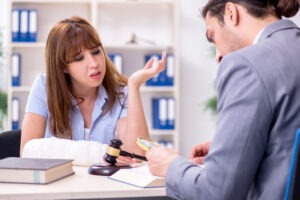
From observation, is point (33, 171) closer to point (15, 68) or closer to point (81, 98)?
point (81, 98)

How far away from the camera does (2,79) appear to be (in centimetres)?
512

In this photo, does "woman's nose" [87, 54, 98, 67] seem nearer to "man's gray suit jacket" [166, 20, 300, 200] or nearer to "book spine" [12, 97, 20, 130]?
"man's gray suit jacket" [166, 20, 300, 200]

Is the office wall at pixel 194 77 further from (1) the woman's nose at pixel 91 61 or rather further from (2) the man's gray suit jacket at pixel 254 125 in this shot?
(2) the man's gray suit jacket at pixel 254 125

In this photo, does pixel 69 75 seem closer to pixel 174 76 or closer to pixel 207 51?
pixel 174 76

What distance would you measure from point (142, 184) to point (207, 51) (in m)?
3.83

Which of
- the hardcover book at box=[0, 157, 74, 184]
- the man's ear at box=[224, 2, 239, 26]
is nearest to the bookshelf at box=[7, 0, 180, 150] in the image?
the hardcover book at box=[0, 157, 74, 184]

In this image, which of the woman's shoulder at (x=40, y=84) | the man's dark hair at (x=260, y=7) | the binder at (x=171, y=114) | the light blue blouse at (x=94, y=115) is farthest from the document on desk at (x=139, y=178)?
the binder at (x=171, y=114)

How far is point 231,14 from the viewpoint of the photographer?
4.48 ft

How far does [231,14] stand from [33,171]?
742mm

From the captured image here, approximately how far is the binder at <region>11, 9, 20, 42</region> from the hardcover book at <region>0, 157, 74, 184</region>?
3.30 metres

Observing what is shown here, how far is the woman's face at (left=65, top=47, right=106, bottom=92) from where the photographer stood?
233 centimetres

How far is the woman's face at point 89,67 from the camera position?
233 cm

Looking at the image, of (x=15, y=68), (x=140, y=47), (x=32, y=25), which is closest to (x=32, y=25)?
(x=32, y=25)

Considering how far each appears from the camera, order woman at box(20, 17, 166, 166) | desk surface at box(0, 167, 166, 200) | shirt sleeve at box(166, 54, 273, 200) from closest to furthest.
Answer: shirt sleeve at box(166, 54, 273, 200) < desk surface at box(0, 167, 166, 200) < woman at box(20, 17, 166, 166)
